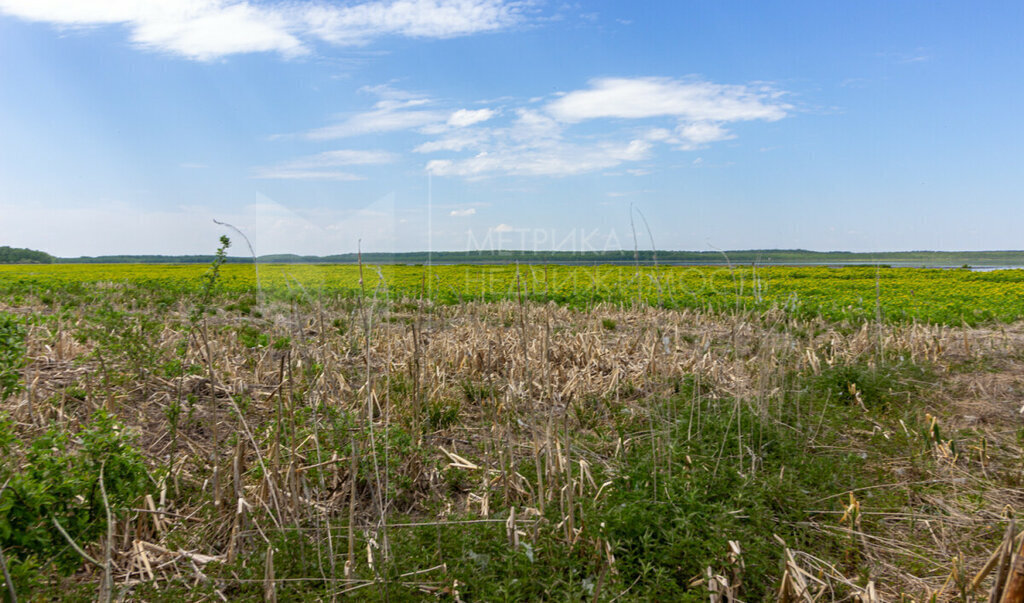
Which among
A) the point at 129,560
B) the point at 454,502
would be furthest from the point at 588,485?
the point at 129,560

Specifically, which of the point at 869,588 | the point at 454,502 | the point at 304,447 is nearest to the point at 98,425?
the point at 304,447

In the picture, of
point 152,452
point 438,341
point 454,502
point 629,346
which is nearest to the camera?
point 454,502

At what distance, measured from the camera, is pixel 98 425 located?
10.2 ft

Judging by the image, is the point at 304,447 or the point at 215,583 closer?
the point at 215,583

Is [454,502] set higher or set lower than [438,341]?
lower

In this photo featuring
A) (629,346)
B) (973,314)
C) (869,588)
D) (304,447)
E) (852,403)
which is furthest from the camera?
(973,314)

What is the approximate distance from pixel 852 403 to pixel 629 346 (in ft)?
9.40

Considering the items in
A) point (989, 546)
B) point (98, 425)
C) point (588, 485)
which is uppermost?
point (98, 425)

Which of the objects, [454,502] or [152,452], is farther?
[152,452]

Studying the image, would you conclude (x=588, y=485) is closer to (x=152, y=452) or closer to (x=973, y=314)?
(x=152, y=452)

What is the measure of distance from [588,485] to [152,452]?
370cm

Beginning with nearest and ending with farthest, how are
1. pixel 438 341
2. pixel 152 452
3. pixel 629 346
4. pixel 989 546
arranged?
pixel 989 546 < pixel 152 452 < pixel 438 341 < pixel 629 346

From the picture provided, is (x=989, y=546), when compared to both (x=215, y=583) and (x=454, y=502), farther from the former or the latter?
(x=215, y=583)

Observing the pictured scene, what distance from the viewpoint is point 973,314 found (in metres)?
11.7
